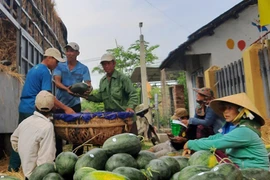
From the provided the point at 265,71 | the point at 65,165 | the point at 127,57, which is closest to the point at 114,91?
the point at 65,165

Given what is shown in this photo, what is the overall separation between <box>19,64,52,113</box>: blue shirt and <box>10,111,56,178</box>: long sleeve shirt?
843 millimetres

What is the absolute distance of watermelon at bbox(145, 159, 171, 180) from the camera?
1912mm

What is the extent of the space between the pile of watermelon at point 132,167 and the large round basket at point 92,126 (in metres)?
1.22

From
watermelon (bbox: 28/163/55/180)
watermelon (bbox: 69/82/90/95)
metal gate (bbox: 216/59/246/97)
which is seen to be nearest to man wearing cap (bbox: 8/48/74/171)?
watermelon (bbox: 69/82/90/95)

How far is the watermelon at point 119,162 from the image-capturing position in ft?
6.73

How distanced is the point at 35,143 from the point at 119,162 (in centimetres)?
161

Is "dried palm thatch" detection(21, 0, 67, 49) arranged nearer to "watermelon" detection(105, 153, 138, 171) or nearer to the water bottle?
the water bottle

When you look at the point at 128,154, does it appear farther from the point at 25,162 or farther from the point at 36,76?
the point at 36,76

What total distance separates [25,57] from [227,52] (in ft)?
19.5

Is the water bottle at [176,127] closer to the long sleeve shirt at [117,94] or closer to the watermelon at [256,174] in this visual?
the long sleeve shirt at [117,94]

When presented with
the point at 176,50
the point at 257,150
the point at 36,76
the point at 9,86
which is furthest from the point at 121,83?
the point at 176,50

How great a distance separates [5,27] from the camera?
265 inches

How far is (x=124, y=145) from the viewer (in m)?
2.28

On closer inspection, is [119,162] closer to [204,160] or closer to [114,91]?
[204,160]
